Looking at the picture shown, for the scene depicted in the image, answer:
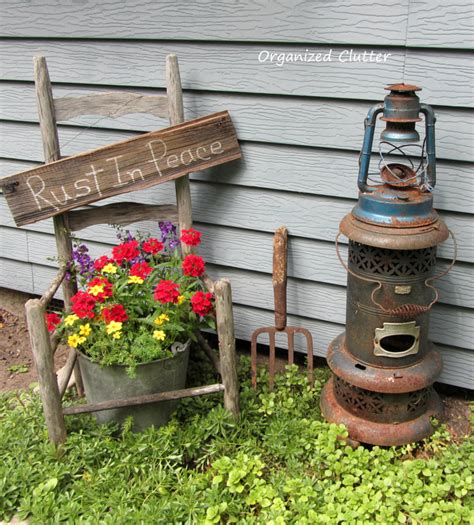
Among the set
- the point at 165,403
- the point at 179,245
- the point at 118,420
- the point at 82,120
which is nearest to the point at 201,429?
the point at 165,403

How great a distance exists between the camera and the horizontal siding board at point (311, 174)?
9.20ft

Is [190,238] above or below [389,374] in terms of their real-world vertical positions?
above

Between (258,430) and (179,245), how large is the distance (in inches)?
41.9

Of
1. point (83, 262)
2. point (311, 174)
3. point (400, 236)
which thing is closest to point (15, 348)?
point (83, 262)

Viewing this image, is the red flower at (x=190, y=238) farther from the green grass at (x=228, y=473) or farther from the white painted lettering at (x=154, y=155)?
the green grass at (x=228, y=473)

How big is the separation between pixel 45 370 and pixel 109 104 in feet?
4.34

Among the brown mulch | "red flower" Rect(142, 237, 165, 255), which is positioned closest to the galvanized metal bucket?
"red flower" Rect(142, 237, 165, 255)

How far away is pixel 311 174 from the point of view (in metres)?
3.09

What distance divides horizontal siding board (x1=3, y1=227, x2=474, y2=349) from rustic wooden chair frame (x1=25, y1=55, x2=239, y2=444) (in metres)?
0.45

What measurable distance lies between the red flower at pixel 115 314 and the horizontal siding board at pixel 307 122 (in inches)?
43.4

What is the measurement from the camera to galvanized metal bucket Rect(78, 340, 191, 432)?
2770 millimetres

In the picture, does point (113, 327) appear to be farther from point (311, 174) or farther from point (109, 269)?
point (311, 174)

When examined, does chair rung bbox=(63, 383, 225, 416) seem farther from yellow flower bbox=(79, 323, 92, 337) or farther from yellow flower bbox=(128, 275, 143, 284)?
yellow flower bbox=(128, 275, 143, 284)

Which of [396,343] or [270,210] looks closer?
[396,343]
